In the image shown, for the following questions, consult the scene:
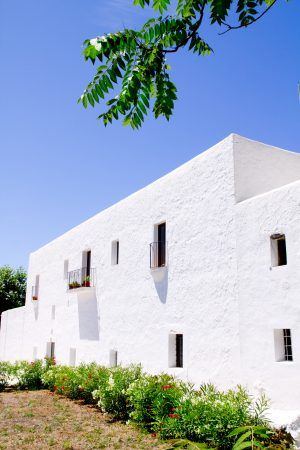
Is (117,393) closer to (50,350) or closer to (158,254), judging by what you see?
(158,254)

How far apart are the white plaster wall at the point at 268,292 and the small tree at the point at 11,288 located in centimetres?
2617

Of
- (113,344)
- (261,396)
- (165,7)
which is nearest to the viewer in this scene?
(165,7)

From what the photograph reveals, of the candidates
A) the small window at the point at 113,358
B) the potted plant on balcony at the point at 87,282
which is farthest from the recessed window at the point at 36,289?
the small window at the point at 113,358

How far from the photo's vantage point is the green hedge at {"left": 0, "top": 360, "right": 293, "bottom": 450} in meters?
7.78

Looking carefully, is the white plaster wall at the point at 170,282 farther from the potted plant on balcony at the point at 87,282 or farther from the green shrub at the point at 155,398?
the green shrub at the point at 155,398

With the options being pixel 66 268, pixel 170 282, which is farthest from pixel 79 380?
pixel 66 268

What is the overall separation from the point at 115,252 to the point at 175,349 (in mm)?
4852

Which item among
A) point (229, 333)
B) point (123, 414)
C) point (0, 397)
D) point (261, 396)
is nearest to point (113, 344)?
point (123, 414)

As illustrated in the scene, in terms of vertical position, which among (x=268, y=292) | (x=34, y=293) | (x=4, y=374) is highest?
(x=34, y=293)

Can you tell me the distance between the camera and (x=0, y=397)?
1461cm

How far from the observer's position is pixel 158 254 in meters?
12.8

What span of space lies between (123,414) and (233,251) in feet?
17.1

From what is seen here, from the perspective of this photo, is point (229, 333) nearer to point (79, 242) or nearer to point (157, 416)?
point (157, 416)

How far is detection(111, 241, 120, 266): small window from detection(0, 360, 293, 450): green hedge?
3549 millimetres
